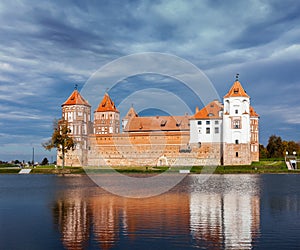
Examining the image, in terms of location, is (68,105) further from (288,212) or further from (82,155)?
(288,212)

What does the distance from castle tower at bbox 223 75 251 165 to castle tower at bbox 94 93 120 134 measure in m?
21.5

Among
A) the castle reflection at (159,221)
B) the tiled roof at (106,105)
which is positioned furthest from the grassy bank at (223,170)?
the castle reflection at (159,221)

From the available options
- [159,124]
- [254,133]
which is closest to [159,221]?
[254,133]

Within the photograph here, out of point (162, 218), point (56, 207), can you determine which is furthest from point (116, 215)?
point (56, 207)

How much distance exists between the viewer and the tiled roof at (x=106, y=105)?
69062 mm

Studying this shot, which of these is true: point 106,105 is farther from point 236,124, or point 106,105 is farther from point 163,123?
point 236,124

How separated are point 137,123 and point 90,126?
7.19 metres

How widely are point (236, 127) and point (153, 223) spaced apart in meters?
40.9

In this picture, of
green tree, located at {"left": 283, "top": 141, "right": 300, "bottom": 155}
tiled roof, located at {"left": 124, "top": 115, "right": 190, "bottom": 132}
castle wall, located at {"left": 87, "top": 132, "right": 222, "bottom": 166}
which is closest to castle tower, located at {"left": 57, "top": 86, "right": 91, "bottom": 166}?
castle wall, located at {"left": 87, "top": 132, "right": 222, "bottom": 166}

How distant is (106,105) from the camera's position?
7000cm

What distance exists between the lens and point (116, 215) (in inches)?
567

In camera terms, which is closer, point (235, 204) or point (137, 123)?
point (235, 204)

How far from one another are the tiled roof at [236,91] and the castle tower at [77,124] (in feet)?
71.0

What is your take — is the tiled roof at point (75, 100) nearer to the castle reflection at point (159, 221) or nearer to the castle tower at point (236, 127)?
the castle tower at point (236, 127)
